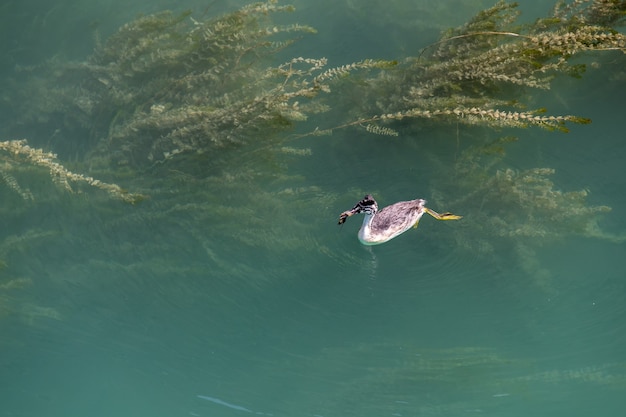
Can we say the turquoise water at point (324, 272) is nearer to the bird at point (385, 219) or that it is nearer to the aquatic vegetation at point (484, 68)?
the aquatic vegetation at point (484, 68)

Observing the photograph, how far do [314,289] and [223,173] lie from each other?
149cm

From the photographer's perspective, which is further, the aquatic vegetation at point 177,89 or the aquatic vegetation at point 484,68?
the aquatic vegetation at point 177,89

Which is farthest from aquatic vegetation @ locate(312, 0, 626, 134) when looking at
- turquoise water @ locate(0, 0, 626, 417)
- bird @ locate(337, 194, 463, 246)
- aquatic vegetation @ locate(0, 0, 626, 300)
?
bird @ locate(337, 194, 463, 246)

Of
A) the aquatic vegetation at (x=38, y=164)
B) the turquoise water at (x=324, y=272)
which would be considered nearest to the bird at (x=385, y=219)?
the turquoise water at (x=324, y=272)

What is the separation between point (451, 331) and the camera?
543 centimetres

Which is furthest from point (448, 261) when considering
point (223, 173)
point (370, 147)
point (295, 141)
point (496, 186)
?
point (223, 173)

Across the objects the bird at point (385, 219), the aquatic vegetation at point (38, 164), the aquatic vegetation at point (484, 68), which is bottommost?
the bird at point (385, 219)

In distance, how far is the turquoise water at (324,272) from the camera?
12.8 feet

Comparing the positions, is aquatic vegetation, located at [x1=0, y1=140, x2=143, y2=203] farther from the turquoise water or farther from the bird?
the bird

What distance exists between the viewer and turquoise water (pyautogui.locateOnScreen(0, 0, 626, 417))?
391cm

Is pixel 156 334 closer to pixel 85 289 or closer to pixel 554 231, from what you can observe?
pixel 85 289

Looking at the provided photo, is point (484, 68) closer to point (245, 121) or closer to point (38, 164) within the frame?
point (245, 121)

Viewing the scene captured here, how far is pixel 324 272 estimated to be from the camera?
14.8ft

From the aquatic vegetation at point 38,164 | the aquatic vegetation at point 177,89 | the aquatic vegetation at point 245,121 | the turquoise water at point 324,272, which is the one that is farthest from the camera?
the turquoise water at point 324,272
